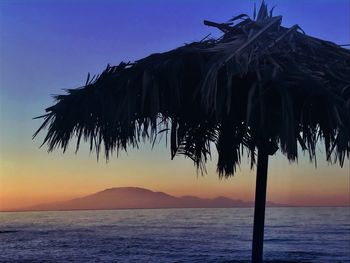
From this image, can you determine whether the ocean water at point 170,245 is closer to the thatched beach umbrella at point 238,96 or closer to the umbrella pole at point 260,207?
the umbrella pole at point 260,207

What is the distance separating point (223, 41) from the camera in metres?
6.75

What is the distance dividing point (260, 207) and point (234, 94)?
1700mm

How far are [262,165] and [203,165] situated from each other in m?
1.61

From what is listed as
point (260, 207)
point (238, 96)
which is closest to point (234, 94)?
point (238, 96)

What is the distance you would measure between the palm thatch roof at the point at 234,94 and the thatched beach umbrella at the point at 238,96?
11mm

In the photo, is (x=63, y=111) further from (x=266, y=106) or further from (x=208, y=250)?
(x=208, y=250)

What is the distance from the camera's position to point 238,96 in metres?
5.93

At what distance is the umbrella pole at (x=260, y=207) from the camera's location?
662 centimetres

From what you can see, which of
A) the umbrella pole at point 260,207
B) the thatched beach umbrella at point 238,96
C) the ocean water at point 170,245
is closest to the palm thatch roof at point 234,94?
the thatched beach umbrella at point 238,96

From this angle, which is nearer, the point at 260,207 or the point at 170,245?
the point at 260,207

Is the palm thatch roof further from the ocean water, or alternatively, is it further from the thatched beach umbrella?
the ocean water

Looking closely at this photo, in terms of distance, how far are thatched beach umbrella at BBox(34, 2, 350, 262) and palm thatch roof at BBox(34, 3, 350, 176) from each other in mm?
11

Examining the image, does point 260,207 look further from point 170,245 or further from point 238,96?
point 170,245

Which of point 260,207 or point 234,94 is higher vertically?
point 234,94
